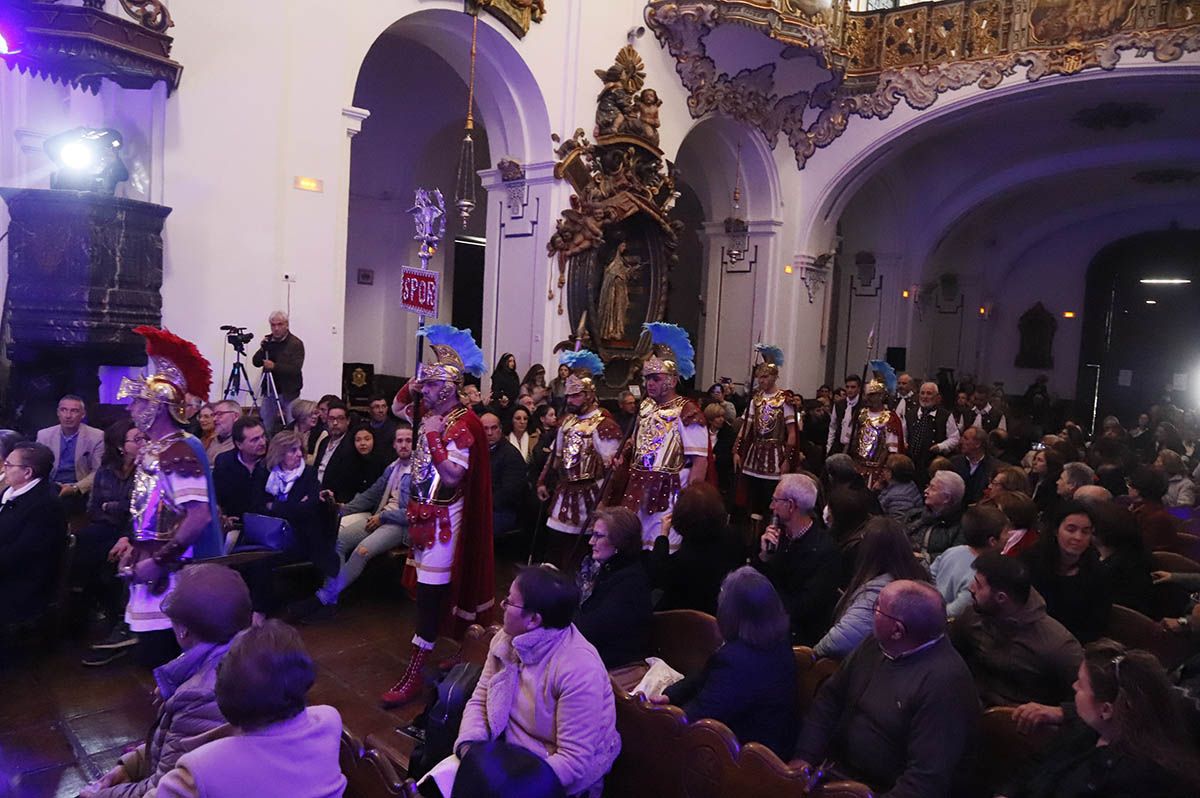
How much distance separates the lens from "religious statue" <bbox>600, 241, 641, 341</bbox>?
11.6m

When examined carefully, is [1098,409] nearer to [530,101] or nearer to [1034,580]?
[530,101]

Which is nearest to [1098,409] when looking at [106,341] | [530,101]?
[530,101]

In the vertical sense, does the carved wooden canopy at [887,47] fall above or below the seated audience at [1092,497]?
above

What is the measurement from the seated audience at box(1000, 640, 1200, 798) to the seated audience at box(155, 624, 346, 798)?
1.95 metres

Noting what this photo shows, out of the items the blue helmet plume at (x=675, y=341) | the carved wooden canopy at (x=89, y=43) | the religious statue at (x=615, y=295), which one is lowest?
the blue helmet plume at (x=675, y=341)

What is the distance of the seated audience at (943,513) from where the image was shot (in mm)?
4742

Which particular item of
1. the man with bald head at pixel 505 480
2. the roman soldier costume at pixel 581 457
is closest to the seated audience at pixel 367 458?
the man with bald head at pixel 505 480

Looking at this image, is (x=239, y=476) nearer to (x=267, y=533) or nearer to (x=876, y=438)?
(x=267, y=533)

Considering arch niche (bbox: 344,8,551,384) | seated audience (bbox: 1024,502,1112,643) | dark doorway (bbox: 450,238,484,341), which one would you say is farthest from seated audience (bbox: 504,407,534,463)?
dark doorway (bbox: 450,238,484,341)

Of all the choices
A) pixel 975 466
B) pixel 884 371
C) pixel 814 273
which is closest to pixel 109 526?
pixel 975 466

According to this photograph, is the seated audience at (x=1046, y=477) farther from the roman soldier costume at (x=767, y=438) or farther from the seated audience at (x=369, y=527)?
the seated audience at (x=369, y=527)

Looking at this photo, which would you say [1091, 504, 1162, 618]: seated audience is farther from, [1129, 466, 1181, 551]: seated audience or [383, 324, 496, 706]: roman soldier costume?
[383, 324, 496, 706]: roman soldier costume

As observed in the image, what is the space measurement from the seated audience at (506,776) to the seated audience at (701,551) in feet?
6.19

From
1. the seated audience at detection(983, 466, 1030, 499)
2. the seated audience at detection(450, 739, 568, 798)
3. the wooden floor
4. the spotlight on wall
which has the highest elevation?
the spotlight on wall
